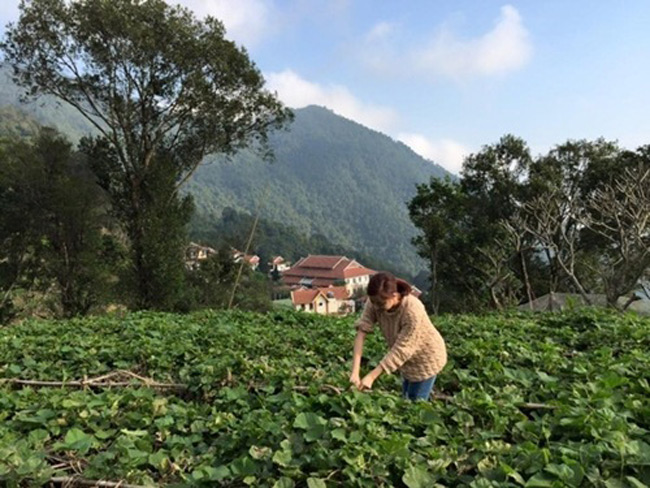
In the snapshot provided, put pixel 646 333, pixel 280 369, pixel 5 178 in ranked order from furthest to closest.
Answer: pixel 5 178 < pixel 646 333 < pixel 280 369

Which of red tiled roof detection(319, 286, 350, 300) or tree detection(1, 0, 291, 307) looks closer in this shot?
tree detection(1, 0, 291, 307)

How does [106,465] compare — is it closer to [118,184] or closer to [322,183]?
[118,184]

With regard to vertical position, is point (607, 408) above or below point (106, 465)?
above

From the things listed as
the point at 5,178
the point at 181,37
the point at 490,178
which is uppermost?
the point at 181,37

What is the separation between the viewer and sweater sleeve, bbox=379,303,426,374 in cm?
311

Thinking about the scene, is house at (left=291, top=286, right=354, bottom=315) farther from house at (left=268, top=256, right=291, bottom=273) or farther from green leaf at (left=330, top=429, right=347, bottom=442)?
green leaf at (left=330, top=429, right=347, bottom=442)

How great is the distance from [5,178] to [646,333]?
1704cm

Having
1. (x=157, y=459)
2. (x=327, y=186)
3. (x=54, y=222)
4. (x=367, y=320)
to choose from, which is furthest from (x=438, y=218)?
(x=327, y=186)

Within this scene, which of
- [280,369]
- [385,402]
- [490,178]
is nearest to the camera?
[385,402]

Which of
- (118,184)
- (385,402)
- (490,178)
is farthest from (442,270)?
(385,402)

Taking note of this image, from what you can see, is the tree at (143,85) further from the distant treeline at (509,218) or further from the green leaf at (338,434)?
the green leaf at (338,434)

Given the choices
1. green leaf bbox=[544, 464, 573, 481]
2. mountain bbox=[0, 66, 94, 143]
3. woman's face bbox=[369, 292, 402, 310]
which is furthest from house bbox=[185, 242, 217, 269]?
green leaf bbox=[544, 464, 573, 481]

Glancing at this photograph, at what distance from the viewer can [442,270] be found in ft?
64.7

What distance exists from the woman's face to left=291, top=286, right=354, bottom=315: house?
39595 mm
